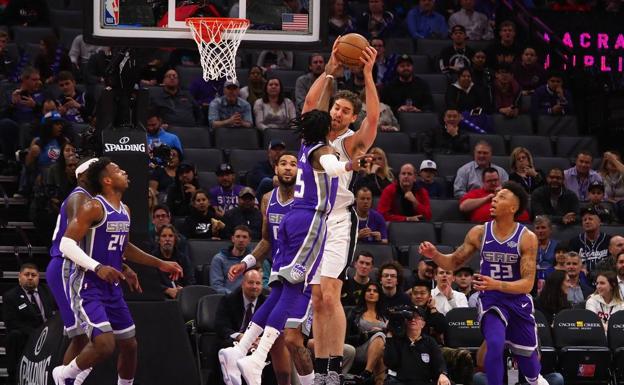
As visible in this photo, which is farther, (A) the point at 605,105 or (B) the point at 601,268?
(A) the point at 605,105

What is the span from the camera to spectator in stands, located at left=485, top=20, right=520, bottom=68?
61.4 ft

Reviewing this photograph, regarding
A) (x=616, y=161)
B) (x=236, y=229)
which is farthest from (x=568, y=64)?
(x=236, y=229)

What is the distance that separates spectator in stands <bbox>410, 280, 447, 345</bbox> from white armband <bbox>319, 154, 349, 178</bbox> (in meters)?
3.99

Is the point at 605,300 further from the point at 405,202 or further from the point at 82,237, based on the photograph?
the point at 82,237

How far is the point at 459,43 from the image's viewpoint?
1859 cm

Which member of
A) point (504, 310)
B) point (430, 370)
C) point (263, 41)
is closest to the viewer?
point (504, 310)

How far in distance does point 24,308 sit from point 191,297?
1671 millimetres

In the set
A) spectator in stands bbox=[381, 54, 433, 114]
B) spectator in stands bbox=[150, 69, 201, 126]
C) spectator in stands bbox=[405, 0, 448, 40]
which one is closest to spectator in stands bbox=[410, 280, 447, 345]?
spectator in stands bbox=[150, 69, 201, 126]

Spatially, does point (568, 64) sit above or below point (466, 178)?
above

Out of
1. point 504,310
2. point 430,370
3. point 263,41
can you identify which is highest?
point 263,41

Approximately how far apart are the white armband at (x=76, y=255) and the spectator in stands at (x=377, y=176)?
5.63m

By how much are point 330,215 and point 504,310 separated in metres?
1.89

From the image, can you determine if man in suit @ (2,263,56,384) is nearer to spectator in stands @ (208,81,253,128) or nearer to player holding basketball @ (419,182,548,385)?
spectator in stands @ (208,81,253,128)

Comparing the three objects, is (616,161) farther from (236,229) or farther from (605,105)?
(236,229)
